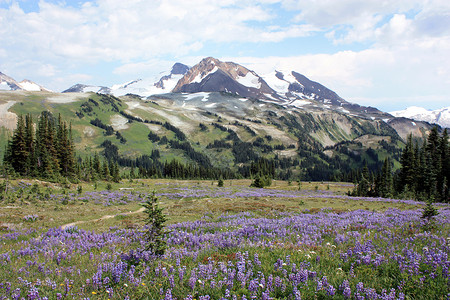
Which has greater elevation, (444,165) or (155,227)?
(444,165)

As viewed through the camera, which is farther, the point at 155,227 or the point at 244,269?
the point at 155,227

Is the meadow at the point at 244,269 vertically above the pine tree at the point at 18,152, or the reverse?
the pine tree at the point at 18,152

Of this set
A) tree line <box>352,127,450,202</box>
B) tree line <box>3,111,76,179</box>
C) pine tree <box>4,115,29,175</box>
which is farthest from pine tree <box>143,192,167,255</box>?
pine tree <box>4,115,29,175</box>

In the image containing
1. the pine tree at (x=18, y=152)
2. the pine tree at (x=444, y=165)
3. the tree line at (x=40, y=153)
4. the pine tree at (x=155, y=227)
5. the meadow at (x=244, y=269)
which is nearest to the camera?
the meadow at (x=244, y=269)

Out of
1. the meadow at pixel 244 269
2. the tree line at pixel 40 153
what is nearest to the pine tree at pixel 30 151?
the tree line at pixel 40 153

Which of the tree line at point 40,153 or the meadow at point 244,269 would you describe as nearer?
the meadow at point 244,269

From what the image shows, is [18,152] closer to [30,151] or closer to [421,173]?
[30,151]

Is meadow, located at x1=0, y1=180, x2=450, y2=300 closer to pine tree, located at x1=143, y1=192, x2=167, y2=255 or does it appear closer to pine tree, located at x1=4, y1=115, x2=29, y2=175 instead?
pine tree, located at x1=143, y1=192, x2=167, y2=255

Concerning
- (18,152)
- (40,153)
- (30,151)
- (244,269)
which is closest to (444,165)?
(244,269)

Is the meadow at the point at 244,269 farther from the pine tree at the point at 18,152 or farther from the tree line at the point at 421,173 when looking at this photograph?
the pine tree at the point at 18,152

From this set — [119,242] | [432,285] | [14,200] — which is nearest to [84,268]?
[119,242]

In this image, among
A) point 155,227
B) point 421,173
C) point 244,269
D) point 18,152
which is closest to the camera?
point 244,269

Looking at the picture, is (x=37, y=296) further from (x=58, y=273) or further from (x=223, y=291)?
(x=223, y=291)

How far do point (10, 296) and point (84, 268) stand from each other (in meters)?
2.08
